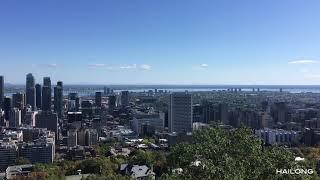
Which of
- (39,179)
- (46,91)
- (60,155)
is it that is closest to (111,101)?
(46,91)

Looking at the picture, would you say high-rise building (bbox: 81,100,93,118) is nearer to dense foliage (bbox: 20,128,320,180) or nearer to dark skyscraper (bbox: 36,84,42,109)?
dark skyscraper (bbox: 36,84,42,109)

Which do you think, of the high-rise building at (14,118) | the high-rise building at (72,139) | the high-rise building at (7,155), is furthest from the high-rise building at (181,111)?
the high-rise building at (14,118)

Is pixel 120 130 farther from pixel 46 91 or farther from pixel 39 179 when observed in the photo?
pixel 39 179

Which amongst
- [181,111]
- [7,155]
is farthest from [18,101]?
[7,155]

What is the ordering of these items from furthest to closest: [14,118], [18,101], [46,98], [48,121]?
[46,98] → [18,101] → [14,118] → [48,121]

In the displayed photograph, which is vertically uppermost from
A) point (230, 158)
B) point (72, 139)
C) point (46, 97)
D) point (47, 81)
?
point (47, 81)

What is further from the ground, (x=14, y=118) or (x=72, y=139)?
(x=14, y=118)

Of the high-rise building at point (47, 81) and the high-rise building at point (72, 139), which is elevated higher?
the high-rise building at point (47, 81)

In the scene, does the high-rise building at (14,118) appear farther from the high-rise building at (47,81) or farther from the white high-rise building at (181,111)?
the white high-rise building at (181,111)

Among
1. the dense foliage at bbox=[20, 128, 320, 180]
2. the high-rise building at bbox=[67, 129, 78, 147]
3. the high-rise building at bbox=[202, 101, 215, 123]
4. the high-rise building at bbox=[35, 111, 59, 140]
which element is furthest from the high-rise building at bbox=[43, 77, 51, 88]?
the dense foliage at bbox=[20, 128, 320, 180]

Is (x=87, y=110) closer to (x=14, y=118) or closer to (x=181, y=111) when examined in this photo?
(x=14, y=118)
